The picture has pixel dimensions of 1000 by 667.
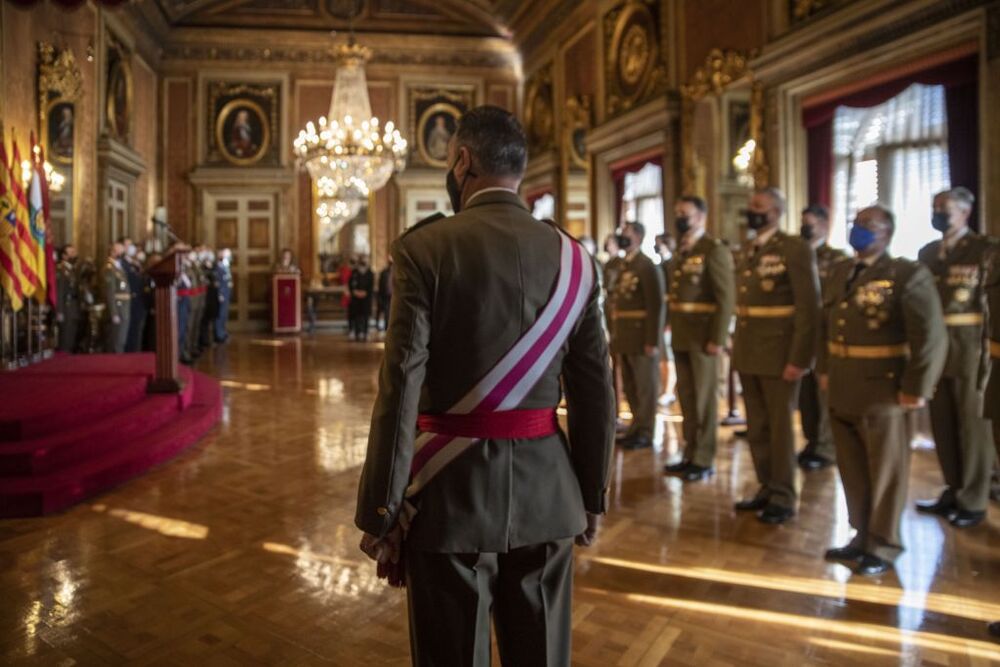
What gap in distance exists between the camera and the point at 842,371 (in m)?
3.02

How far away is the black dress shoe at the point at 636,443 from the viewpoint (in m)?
5.14

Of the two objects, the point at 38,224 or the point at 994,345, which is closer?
the point at 994,345

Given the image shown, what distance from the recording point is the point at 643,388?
5.16 m

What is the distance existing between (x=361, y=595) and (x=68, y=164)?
8574 mm

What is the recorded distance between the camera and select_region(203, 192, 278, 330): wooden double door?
14.7 m

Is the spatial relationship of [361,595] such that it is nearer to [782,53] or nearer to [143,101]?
[782,53]

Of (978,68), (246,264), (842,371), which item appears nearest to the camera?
(842,371)

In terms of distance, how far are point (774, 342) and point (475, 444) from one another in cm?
259

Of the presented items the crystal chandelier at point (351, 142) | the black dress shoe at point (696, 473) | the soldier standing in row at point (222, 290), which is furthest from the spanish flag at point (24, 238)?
the soldier standing in row at point (222, 290)

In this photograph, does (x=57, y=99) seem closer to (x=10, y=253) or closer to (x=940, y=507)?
(x=10, y=253)

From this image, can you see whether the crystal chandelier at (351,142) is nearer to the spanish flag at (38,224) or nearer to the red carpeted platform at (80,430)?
the spanish flag at (38,224)

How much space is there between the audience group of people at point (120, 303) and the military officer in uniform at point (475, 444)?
16.3ft

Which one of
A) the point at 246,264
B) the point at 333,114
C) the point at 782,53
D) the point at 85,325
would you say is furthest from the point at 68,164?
the point at 782,53

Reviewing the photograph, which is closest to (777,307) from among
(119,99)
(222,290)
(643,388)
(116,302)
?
(643,388)
